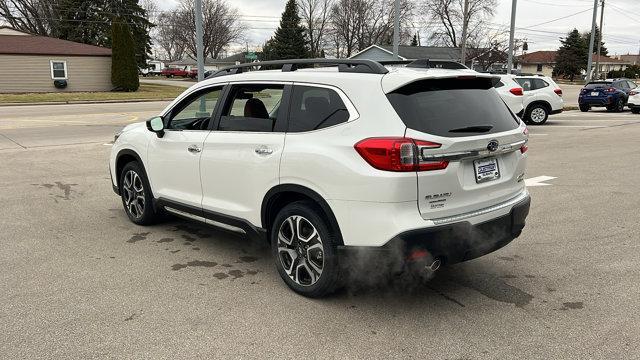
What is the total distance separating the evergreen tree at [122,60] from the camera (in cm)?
3644

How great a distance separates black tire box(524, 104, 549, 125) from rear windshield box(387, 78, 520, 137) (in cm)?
1515

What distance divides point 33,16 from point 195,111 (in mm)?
64389

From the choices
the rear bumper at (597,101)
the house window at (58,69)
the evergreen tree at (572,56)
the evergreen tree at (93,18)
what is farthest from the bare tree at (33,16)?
the evergreen tree at (572,56)

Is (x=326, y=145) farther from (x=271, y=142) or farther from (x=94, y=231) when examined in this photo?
(x=94, y=231)

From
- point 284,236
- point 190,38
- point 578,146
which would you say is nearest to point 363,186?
point 284,236

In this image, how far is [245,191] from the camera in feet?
13.9

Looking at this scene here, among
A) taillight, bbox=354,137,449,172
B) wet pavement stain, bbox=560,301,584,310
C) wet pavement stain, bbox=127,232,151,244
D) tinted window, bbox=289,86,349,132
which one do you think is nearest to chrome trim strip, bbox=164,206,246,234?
wet pavement stain, bbox=127,232,151,244

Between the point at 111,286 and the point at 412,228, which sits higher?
the point at 412,228

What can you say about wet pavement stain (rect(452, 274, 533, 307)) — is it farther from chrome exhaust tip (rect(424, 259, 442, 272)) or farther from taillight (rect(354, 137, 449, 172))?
taillight (rect(354, 137, 449, 172))

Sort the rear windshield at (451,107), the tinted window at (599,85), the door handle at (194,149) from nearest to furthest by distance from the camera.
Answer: the rear windshield at (451,107) → the door handle at (194,149) → the tinted window at (599,85)

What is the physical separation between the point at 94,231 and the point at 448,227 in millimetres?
3956

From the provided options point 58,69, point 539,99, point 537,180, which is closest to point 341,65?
point 537,180

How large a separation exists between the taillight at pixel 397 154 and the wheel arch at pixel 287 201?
0.48 metres

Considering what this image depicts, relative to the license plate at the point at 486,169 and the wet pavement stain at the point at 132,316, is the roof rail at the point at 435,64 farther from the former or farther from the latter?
the wet pavement stain at the point at 132,316
